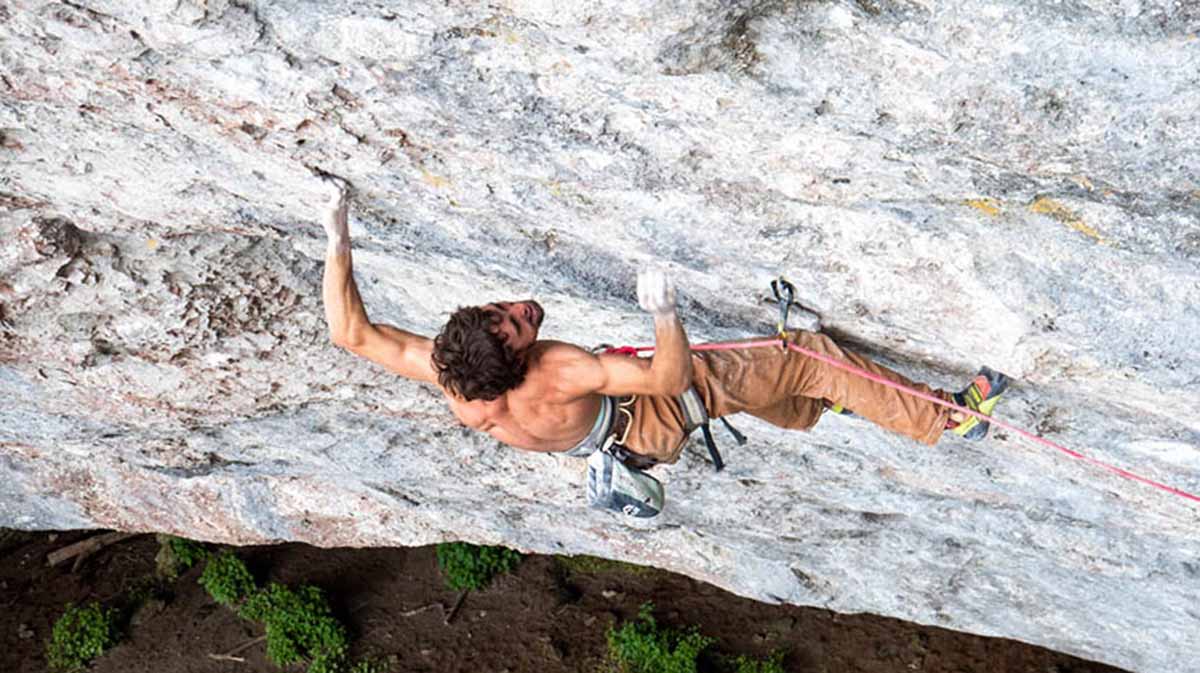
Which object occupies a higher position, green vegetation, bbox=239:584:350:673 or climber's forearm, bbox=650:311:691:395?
climber's forearm, bbox=650:311:691:395

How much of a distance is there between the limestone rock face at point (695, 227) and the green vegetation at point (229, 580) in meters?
4.25

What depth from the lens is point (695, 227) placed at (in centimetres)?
449

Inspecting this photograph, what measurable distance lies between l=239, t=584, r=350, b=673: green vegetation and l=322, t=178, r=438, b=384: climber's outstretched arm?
7103 mm

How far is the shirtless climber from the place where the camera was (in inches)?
163

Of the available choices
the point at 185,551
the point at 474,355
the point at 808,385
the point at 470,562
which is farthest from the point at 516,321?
the point at 185,551

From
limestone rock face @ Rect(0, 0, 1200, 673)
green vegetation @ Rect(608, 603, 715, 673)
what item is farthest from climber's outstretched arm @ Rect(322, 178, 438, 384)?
→ green vegetation @ Rect(608, 603, 715, 673)

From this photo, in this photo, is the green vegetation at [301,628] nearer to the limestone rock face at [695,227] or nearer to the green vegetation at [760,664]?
the green vegetation at [760,664]

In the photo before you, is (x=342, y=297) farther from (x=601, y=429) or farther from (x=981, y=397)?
(x=981, y=397)

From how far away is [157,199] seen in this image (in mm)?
5141

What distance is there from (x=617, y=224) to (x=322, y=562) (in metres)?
8.51

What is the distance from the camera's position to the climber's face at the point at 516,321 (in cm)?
416

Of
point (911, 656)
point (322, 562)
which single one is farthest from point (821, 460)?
point (322, 562)

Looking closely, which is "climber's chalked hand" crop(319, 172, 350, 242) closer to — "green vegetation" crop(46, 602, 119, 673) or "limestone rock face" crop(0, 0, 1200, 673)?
"limestone rock face" crop(0, 0, 1200, 673)

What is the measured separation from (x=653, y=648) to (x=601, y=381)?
21.6ft
